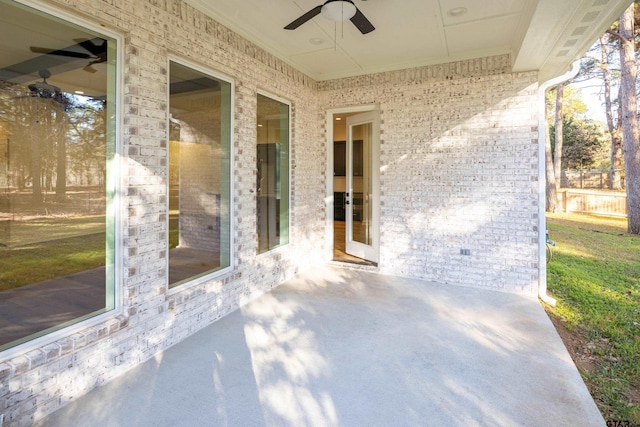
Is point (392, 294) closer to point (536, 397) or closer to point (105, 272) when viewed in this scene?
point (536, 397)

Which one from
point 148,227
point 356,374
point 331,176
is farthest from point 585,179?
point 148,227

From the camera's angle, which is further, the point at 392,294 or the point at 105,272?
the point at 392,294

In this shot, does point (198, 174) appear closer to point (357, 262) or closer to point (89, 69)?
point (89, 69)

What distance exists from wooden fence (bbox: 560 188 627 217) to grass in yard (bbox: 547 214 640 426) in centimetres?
462

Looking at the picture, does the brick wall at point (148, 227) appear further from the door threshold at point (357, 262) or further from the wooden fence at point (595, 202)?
the wooden fence at point (595, 202)

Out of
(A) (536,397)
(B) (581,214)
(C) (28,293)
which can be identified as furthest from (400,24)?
(B) (581,214)

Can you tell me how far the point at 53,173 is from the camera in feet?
12.7

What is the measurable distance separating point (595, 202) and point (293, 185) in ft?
38.8

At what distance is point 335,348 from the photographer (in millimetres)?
2863

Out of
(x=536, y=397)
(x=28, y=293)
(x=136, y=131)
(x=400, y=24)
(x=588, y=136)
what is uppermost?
(x=588, y=136)

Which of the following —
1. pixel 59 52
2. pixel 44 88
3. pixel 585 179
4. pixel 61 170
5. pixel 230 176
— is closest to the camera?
pixel 59 52

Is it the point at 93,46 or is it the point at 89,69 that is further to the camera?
the point at 89,69

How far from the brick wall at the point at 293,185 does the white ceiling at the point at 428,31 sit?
204 millimetres

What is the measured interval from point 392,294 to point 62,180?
391 centimetres
